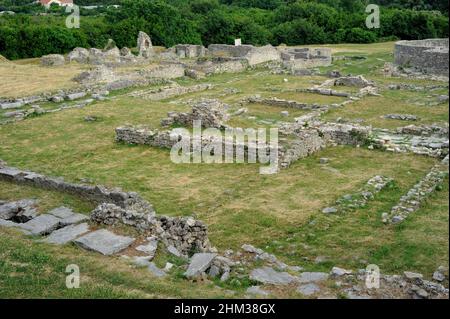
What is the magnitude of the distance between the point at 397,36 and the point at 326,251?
50878mm

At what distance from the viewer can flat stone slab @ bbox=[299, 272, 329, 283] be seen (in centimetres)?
844

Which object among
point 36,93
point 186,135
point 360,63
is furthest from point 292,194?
point 360,63

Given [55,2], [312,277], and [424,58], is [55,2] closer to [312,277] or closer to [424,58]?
[424,58]

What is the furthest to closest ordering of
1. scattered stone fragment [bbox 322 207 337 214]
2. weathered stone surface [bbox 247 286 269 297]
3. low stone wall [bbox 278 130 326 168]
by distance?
1. low stone wall [bbox 278 130 326 168]
2. scattered stone fragment [bbox 322 207 337 214]
3. weathered stone surface [bbox 247 286 269 297]

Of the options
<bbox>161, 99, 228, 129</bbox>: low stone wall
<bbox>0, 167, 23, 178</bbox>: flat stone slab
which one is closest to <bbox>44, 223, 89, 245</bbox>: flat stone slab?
<bbox>0, 167, 23, 178</bbox>: flat stone slab

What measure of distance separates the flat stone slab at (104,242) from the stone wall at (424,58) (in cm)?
2729

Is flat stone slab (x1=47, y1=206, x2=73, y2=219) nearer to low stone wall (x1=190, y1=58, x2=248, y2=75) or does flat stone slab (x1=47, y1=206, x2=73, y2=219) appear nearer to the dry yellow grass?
the dry yellow grass

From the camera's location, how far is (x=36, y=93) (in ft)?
85.6

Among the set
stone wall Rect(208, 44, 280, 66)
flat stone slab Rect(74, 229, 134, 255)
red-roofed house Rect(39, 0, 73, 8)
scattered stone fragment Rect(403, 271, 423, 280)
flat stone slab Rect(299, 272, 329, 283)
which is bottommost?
flat stone slab Rect(299, 272, 329, 283)

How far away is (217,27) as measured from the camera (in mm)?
54625

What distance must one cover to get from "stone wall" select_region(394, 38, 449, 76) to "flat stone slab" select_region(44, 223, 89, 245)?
89.4ft

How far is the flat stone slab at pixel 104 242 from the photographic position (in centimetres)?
904

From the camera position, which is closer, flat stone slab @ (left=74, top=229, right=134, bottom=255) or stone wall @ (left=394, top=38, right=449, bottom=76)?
flat stone slab @ (left=74, top=229, right=134, bottom=255)
